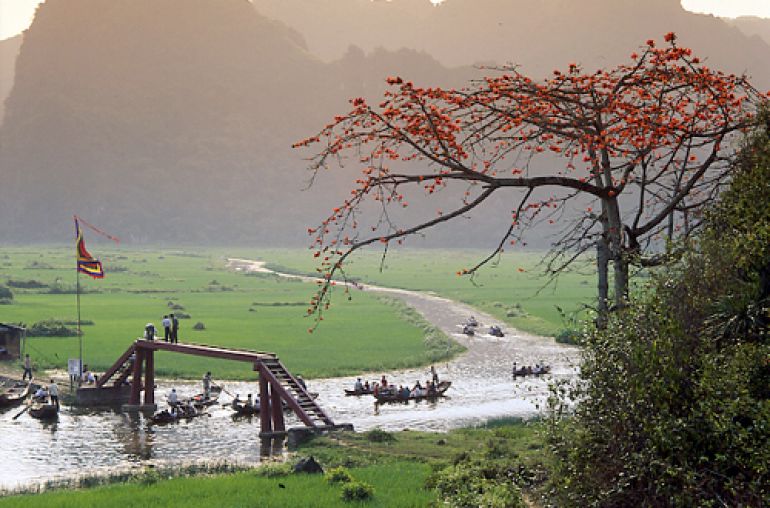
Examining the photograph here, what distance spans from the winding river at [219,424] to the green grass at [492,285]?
6638 millimetres

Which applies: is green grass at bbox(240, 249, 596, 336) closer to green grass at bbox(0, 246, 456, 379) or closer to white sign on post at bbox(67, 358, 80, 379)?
green grass at bbox(0, 246, 456, 379)

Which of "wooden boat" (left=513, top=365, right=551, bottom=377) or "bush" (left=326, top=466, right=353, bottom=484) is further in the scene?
"wooden boat" (left=513, top=365, right=551, bottom=377)

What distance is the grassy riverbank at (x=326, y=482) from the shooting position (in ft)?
65.4

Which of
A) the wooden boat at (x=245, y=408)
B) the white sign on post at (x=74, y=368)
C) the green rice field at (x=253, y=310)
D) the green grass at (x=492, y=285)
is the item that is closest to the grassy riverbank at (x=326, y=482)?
the green rice field at (x=253, y=310)

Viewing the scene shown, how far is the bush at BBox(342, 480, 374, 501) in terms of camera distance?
20.0 metres

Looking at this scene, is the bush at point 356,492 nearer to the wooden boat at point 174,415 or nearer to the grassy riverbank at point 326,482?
the grassy riverbank at point 326,482

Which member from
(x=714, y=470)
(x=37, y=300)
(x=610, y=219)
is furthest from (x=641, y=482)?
(x=37, y=300)

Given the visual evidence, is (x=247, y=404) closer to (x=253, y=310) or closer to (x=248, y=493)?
(x=248, y=493)

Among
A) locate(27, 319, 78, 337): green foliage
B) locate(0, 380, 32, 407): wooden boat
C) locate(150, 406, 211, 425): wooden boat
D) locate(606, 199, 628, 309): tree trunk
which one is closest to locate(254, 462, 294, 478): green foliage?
locate(150, 406, 211, 425): wooden boat

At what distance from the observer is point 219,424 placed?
34938 millimetres

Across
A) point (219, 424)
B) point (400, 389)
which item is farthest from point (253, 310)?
point (219, 424)

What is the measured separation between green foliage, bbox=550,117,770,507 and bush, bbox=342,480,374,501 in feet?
28.5

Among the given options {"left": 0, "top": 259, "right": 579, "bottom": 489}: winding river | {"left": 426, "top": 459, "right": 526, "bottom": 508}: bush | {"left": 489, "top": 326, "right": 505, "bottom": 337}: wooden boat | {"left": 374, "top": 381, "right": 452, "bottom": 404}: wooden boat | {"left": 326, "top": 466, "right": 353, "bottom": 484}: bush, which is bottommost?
{"left": 0, "top": 259, "right": 579, "bottom": 489}: winding river

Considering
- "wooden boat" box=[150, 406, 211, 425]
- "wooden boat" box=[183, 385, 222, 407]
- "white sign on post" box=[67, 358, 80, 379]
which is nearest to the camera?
"wooden boat" box=[150, 406, 211, 425]
